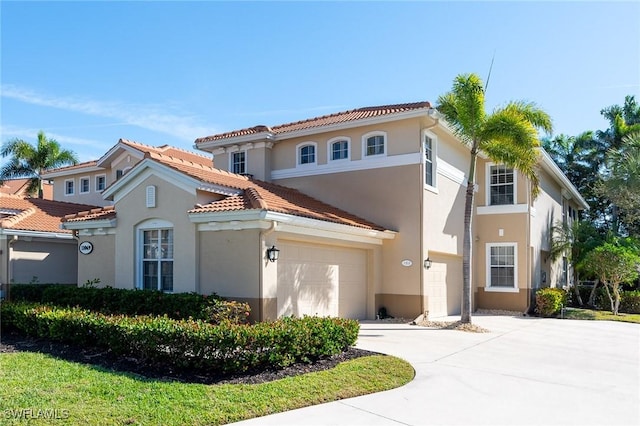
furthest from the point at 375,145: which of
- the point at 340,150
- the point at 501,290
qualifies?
the point at 501,290

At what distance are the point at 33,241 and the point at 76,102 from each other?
5869mm

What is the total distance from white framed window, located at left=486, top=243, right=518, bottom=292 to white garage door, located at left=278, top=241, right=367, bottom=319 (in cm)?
709

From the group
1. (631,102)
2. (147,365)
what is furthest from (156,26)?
(631,102)

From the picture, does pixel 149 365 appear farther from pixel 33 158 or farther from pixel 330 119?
pixel 33 158

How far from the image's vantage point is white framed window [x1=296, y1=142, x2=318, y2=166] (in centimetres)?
1798

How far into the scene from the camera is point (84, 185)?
1070 inches

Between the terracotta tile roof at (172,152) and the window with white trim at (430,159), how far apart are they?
10604 mm

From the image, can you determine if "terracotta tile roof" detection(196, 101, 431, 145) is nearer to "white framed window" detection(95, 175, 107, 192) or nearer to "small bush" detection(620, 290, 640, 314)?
"white framed window" detection(95, 175, 107, 192)

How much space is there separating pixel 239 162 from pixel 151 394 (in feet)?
43.7

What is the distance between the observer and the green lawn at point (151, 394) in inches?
237

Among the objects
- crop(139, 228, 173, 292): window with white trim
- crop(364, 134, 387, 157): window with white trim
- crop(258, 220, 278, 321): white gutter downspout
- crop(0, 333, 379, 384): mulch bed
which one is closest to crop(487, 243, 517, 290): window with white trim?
crop(364, 134, 387, 157): window with white trim

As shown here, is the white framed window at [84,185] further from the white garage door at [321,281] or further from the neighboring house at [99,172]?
the white garage door at [321,281]

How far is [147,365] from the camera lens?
847cm

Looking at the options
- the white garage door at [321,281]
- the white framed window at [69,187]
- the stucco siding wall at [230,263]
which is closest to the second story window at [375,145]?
the white garage door at [321,281]
